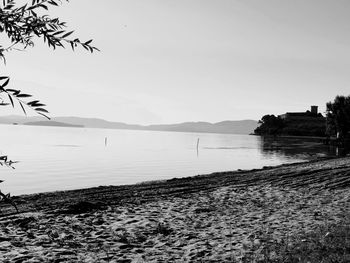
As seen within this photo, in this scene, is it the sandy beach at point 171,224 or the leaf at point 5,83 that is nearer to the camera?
the leaf at point 5,83

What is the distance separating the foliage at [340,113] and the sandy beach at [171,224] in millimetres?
104112

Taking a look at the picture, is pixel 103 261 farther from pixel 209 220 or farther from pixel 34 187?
pixel 34 187

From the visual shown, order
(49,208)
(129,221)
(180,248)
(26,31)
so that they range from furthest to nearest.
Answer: (49,208) → (129,221) → (180,248) → (26,31)

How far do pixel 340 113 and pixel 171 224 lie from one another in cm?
11944

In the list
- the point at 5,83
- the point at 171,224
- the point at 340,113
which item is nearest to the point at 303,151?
the point at 340,113

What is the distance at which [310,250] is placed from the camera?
416 inches

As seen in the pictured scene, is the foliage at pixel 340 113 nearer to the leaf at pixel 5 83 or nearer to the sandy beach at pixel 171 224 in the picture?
the sandy beach at pixel 171 224

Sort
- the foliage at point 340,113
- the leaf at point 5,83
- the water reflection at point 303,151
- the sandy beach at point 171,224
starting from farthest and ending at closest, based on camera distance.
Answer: the foliage at point 340,113, the water reflection at point 303,151, the sandy beach at point 171,224, the leaf at point 5,83

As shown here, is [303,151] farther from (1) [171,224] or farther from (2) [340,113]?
(1) [171,224]

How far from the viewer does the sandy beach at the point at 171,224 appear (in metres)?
11.7

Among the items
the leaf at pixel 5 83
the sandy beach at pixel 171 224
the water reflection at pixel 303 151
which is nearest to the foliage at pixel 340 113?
the water reflection at pixel 303 151

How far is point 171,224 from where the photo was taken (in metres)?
15.8

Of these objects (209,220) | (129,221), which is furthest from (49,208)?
(209,220)

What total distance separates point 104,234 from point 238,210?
309 inches
